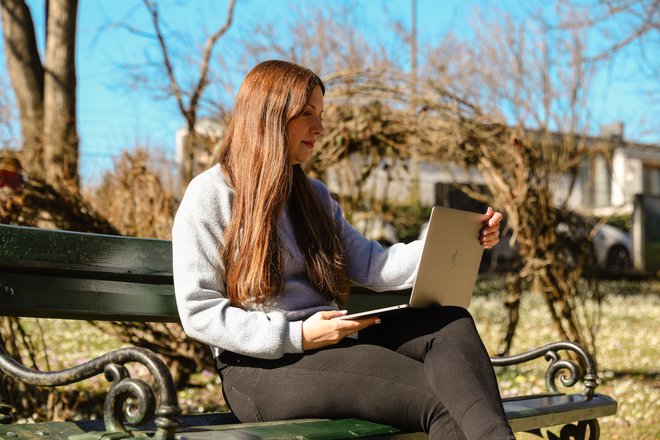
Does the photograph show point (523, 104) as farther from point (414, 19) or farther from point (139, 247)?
point (139, 247)

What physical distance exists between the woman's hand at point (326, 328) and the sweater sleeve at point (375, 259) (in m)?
0.56

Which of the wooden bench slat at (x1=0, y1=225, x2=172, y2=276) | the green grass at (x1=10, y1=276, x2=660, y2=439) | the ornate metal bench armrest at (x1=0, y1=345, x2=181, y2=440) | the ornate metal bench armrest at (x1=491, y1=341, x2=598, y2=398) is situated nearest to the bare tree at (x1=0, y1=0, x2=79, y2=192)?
the green grass at (x1=10, y1=276, x2=660, y2=439)

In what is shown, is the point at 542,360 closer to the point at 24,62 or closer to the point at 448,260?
the point at 448,260

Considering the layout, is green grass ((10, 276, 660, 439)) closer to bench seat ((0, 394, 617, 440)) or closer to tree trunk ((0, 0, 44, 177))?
bench seat ((0, 394, 617, 440))

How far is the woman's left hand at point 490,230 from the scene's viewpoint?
9.61ft

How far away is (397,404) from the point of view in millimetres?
2465

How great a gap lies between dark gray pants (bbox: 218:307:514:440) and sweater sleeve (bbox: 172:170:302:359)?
96 mm

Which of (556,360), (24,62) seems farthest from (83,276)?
(24,62)

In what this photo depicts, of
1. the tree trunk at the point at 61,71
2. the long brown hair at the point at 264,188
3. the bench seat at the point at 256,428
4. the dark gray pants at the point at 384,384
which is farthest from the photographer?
the tree trunk at the point at 61,71

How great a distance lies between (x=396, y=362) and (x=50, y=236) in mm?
1199

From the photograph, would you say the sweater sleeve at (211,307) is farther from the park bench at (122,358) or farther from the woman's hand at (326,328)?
the park bench at (122,358)

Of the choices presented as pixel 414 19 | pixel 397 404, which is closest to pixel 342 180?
pixel 397 404

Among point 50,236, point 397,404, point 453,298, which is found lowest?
point 397,404

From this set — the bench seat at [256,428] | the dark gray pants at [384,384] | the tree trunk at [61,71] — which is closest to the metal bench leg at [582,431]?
the bench seat at [256,428]
